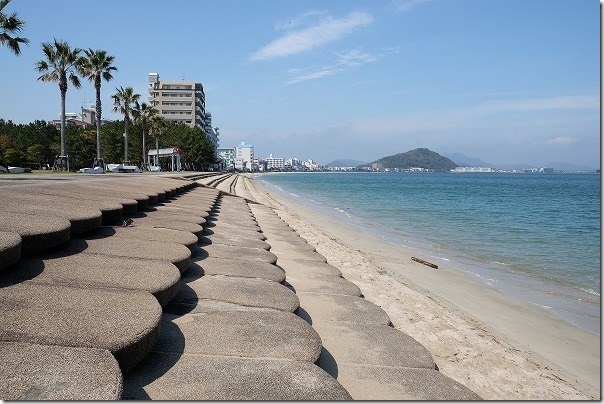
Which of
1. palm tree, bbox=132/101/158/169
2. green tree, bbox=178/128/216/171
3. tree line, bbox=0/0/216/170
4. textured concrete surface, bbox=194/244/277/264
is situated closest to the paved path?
textured concrete surface, bbox=194/244/277/264

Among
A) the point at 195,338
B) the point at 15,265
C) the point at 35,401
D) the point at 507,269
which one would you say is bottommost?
the point at 507,269

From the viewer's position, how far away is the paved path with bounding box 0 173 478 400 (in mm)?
2002

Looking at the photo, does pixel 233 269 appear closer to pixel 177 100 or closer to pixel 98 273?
pixel 98 273

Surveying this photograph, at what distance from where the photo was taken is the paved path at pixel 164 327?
2.00 meters

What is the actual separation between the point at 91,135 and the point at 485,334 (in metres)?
69.5

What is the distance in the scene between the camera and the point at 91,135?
64688mm

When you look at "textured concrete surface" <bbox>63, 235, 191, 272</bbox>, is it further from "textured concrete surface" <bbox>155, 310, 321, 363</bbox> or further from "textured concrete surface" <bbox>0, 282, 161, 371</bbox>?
"textured concrete surface" <bbox>0, 282, 161, 371</bbox>

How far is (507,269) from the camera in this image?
1102 centimetres

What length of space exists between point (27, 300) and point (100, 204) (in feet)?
10.9

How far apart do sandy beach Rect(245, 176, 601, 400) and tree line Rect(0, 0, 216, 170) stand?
115 feet

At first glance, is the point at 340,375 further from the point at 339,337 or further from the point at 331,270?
the point at 331,270

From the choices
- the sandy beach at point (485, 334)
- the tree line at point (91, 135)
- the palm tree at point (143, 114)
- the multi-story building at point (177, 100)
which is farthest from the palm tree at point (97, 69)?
the multi-story building at point (177, 100)

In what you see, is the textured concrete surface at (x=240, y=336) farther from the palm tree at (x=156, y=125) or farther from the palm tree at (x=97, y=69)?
the palm tree at (x=156, y=125)

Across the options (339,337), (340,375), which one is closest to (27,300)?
(340,375)
